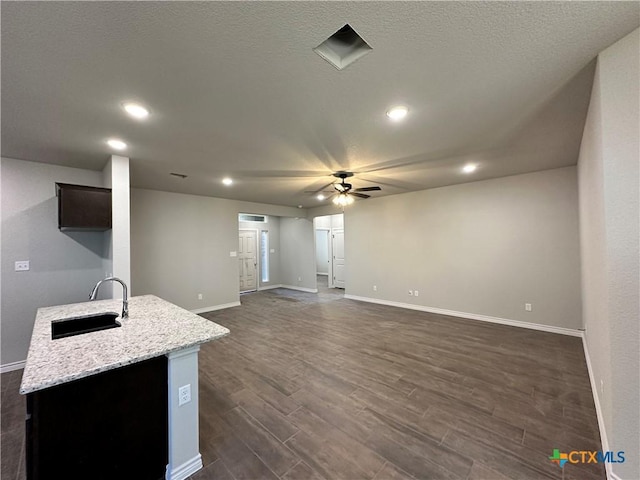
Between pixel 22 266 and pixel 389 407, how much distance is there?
4704 mm

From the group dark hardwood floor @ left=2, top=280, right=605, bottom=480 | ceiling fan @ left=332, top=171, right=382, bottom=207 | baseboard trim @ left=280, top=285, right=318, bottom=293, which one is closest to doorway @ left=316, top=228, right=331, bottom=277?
baseboard trim @ left=280, top=285, right=318, bottom=293

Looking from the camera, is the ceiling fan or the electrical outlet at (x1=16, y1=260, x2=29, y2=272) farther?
the ceiling fan

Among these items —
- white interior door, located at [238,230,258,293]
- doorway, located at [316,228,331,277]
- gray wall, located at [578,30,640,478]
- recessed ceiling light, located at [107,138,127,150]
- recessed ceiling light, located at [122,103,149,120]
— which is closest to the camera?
gray wall, located at [578,30,640,478]

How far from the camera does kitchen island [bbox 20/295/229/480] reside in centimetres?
126

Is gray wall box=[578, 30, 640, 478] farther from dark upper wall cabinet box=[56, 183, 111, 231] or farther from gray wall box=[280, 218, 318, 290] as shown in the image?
gray wall box=[280, 218, 318, 290]

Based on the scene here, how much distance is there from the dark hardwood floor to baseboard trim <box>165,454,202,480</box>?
64 millimetres

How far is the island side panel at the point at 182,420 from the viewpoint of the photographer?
1593 millimetres

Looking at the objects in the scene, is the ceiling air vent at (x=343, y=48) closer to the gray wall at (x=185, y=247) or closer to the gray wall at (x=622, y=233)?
the gray wall at (x=622, y=233)

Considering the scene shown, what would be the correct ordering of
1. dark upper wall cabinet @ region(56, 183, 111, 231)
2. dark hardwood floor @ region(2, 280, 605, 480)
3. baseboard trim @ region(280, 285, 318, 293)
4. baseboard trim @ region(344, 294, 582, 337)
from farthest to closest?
baseboard trim @ region(280, 285, 318, 293) → baseboard trim @ region(344, 294, 582, 337) → dark upper wall cabinet @ region(56, 183, 111, 231) → dark hardwood floor @ region(2, 280, 605, 480)

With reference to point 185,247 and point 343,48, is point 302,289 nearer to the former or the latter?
point 185,247

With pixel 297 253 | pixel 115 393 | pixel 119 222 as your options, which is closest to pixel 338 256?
pixel 297 253

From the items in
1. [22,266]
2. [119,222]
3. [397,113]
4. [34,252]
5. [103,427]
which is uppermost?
[397,113]

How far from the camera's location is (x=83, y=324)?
2.24 metres

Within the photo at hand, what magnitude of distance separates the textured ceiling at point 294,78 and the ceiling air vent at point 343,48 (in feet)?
0.16
